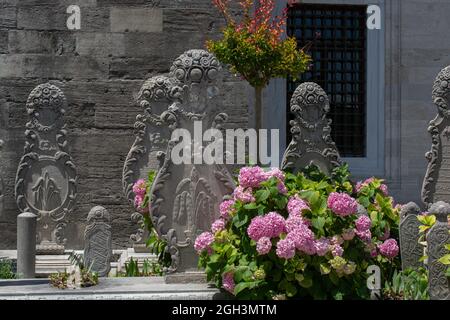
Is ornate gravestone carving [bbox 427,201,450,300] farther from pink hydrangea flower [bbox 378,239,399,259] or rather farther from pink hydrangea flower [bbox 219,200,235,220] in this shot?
pink hydrangea flower [bbox 219,200,235,220]

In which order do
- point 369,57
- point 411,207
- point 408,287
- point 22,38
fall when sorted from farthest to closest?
point 369,57
point 22,38
point 411,207
point 408,287

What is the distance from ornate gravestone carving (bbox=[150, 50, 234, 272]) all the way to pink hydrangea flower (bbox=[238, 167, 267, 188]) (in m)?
0.58

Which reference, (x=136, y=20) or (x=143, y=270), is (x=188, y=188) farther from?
(x=136, y=20)

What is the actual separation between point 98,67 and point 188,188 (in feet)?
20.3

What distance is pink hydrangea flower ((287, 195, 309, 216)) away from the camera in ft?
18.3

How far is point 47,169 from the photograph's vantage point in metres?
9.71

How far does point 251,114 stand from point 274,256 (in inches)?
260

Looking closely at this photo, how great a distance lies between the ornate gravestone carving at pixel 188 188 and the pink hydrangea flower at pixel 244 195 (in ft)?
1.70

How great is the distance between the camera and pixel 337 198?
5691 mm

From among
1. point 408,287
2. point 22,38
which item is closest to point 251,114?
point 22,38

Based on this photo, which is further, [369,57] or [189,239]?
[369,57]

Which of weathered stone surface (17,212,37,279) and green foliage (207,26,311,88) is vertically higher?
green foliage (207,26,311,88)

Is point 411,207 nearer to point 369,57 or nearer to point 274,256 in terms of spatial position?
point 274,256

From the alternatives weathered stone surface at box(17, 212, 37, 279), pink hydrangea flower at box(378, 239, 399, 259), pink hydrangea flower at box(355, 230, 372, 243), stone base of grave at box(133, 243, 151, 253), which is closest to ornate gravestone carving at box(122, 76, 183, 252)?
stone base of grave at box(133, 243, 151, 253)
